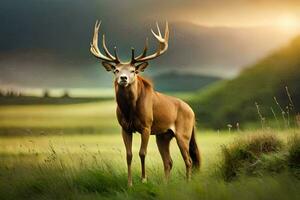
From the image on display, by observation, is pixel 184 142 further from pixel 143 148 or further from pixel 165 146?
pixel 143 148

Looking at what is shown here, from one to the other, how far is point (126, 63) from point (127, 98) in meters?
0.54

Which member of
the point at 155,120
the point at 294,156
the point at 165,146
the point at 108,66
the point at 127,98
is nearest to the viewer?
the point at 294,156

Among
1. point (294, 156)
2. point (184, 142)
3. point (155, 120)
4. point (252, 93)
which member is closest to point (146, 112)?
point (155, 120)

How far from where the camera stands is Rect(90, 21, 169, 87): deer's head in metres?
10.2

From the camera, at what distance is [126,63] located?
10.4m

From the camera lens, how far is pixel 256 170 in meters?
9.95

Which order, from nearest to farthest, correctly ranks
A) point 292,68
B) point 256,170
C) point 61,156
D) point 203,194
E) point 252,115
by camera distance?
1. point 203,194
2. point 256,170
3. point 61,156
4. point 252,115
5. point 292,68

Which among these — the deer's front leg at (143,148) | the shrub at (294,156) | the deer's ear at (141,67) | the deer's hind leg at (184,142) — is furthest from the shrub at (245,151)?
the deer's ear at (141,67)

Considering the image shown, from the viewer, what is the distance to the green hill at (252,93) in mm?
27203

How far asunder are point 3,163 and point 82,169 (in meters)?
2.04

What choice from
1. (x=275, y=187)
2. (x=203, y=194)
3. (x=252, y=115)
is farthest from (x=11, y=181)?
(x=252, y=115)

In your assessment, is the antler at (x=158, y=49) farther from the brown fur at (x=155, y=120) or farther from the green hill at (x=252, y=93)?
the green hill at (x=252, y=93)

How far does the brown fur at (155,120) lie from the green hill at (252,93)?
48.0 ft

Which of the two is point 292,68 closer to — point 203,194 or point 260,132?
point 260,132
